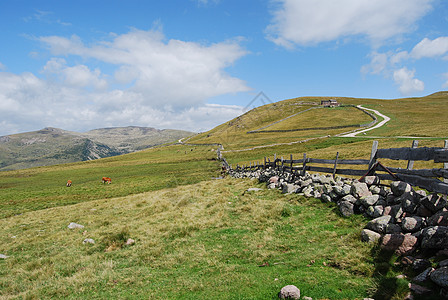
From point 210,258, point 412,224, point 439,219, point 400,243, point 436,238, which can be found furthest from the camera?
point 210,258

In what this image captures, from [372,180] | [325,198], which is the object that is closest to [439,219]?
[372,180]

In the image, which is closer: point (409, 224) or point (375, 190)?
point (409, 224)

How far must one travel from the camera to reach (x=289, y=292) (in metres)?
5.77

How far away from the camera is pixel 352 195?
34.3ft

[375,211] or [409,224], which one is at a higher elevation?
[409,224]

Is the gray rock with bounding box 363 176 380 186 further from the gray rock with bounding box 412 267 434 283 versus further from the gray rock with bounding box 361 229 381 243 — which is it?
the gray rock with bounding box 412 267 434 283

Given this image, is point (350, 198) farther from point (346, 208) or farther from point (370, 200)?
point (370, 200)

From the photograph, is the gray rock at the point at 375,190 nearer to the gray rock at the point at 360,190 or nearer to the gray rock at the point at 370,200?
the gray rock at the point at 360,190

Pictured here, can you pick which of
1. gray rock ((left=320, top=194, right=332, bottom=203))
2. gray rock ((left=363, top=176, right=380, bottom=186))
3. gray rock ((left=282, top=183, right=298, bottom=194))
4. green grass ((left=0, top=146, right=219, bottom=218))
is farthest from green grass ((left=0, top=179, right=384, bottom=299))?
green grass ((left=0, top=146, right=219, bottom=218))

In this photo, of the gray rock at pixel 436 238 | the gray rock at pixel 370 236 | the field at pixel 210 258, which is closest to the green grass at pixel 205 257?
the field at pixel 210 258

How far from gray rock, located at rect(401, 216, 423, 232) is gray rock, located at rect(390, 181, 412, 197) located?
1.34 m

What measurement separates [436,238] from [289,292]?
4133mm

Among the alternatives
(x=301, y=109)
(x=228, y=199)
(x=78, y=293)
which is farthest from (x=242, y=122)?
(x=78, y=293)

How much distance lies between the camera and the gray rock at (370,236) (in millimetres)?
7392
